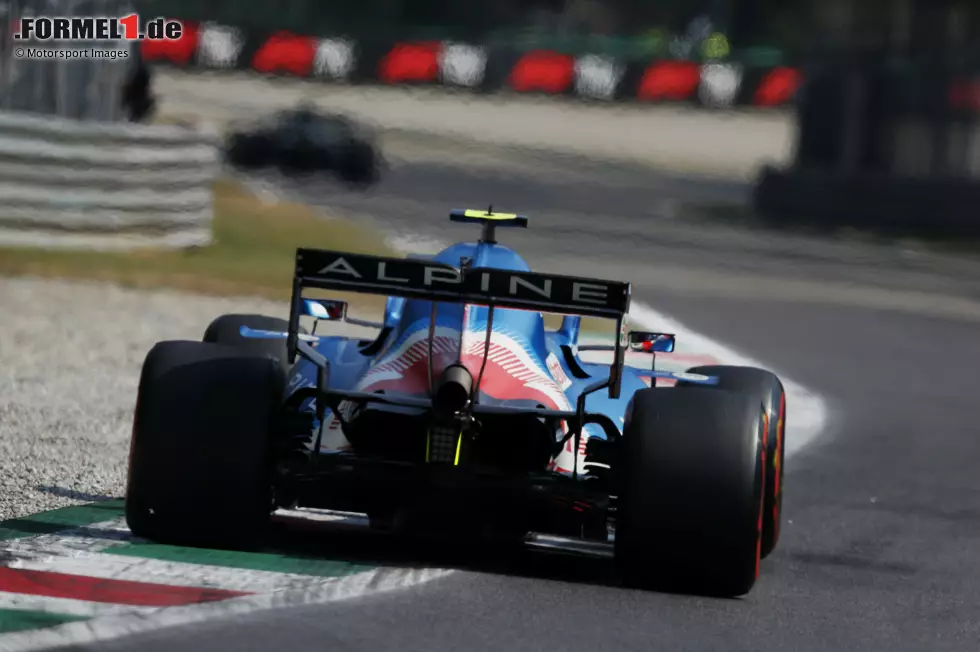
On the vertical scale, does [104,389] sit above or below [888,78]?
below

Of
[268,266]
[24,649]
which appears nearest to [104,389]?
[24,649]

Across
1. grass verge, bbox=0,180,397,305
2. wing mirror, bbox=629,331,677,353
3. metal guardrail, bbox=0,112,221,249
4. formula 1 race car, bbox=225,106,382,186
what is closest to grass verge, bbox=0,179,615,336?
grass verge, bbox=0,180,397,305

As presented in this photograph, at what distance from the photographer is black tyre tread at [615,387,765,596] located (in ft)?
23.0

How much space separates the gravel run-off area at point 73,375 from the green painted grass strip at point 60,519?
0.09 meters

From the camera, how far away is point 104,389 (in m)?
11.6

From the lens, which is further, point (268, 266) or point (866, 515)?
point (268, 266)

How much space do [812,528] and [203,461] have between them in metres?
3.26

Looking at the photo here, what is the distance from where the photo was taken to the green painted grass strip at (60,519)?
7492 mm

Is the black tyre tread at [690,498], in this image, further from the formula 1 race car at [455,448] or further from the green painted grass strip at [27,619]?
the green painted grass strip at [27,619]

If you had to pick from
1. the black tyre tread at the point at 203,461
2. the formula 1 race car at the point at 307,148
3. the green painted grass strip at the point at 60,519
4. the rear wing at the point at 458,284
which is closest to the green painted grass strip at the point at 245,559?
the black tyre tread at the point at 203,461

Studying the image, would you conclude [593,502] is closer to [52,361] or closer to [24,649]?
[24,649]

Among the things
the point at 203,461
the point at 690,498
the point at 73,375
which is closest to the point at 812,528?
the point at 690,498

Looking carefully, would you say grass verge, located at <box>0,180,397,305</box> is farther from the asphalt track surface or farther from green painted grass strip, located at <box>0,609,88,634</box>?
green painted grass strip, located at <box>0,609,88,634</box>

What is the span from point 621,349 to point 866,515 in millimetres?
2768
